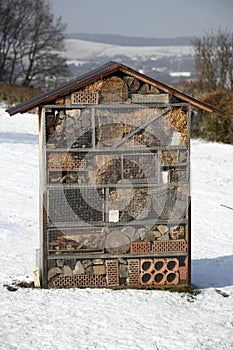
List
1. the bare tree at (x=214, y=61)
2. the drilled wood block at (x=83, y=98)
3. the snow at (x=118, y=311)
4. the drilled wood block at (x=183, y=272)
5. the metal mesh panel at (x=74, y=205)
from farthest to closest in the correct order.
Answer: the bare tree at (x=214, y=61), the drilled wood block at (x=183, y=272), the metal mesh panel at (x=74, y=205), the drilled wood block at (x=83, y=98), the snow at (x=118, y=311)

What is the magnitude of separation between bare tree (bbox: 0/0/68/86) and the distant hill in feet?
230

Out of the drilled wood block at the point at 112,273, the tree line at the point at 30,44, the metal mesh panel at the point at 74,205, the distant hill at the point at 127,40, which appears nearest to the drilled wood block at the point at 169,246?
the drilled wood block at the point at 112,273

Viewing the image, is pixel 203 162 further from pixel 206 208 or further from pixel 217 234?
pixel 217 234

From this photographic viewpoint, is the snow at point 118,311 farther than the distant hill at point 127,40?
No

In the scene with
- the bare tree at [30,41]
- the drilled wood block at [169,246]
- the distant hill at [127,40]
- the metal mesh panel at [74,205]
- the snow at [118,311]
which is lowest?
the snow at [118,311]

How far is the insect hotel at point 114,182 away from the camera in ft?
30.5

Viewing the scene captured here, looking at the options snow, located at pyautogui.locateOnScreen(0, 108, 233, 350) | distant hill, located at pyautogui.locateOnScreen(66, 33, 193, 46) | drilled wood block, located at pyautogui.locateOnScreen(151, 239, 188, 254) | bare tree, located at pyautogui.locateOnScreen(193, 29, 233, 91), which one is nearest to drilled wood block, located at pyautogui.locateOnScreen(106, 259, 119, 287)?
snow, located at pyautogui.locateOnScreen(0, 108, 233, 350)

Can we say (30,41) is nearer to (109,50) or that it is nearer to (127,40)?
(109,50)

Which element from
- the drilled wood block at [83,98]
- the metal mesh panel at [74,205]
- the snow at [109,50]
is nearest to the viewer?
the drilled wood block at [83,98]

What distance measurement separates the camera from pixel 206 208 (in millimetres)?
15977

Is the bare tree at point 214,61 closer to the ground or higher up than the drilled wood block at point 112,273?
higher up

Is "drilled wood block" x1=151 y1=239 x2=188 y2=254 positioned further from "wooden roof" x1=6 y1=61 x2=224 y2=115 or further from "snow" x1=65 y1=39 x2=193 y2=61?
"snow" x1=65 y1=39 x2=193 y2=61

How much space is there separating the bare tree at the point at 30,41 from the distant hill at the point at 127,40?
70012 mm

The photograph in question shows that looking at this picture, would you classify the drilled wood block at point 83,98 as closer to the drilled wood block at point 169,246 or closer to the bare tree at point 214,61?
the drilled wood block at point 169,246
